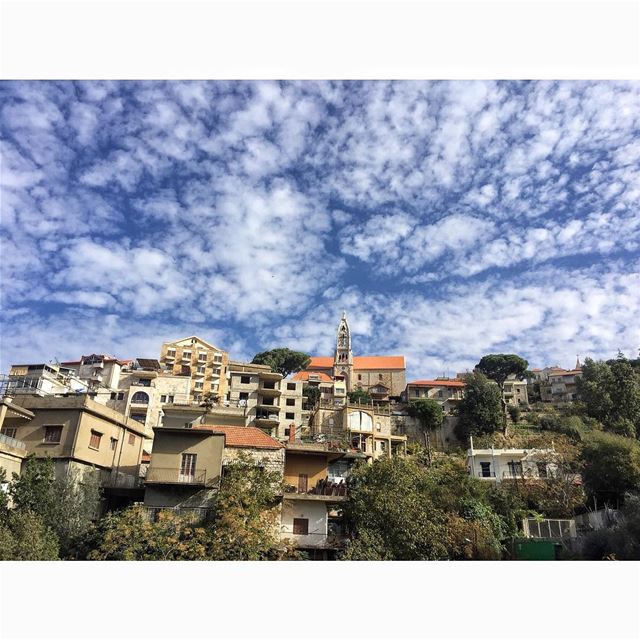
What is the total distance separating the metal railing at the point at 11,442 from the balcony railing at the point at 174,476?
605 centimetres

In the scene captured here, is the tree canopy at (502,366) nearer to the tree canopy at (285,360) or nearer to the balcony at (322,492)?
the tree canopy at (285,360)

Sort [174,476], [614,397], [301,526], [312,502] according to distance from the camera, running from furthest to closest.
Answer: [614,397], [312,502], [301,526], [174,476]

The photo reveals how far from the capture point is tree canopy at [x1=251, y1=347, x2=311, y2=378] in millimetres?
76012

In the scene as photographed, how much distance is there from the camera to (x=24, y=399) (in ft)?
87.2

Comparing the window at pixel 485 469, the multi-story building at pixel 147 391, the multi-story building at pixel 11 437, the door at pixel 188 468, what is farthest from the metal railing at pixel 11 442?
the window at pixel 485 469

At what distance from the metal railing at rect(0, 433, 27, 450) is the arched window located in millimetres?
31207

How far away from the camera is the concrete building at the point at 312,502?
83.6ft

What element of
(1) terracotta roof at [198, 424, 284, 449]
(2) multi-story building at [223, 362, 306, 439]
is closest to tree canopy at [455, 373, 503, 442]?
(2) multi-story building at [223, 362, 306, 439]

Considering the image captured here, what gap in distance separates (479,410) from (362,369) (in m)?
34.7

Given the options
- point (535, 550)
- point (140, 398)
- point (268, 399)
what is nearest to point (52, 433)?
point (535, 550)

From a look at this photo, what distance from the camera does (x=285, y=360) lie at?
7644 cm

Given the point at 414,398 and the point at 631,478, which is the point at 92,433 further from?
the point at 414,398

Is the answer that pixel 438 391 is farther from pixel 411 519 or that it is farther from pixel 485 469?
pixel 411 519

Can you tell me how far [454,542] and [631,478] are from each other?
12.5m
